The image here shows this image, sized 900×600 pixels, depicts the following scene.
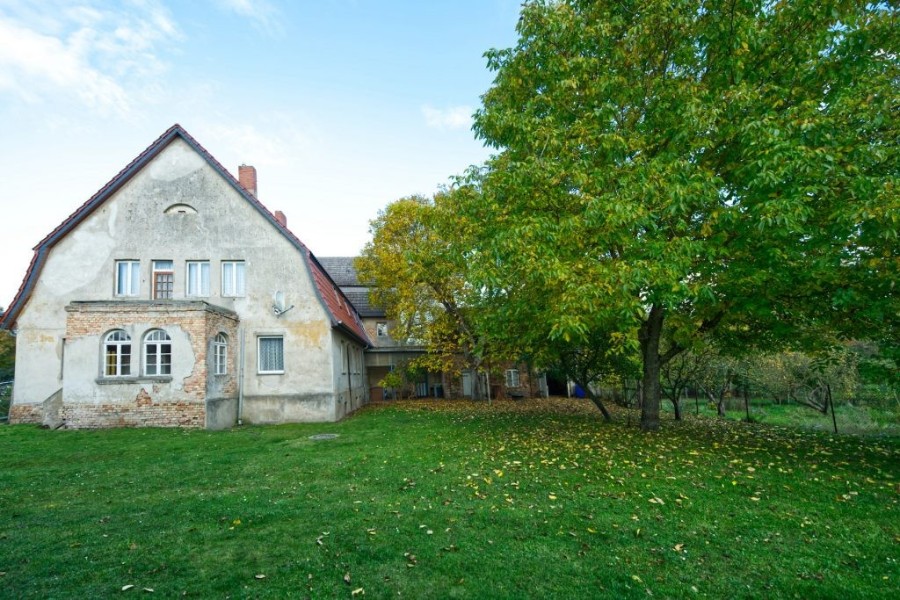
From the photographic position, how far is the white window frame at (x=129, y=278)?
52.0ft

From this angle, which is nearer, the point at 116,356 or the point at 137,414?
the point at 137,414

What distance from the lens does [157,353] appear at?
13820 millimetres

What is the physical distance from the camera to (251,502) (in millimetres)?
6230

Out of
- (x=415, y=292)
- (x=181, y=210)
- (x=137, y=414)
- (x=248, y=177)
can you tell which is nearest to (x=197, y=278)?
(x=181, y=210)

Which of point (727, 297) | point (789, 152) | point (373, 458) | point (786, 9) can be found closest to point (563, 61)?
point (786, 9)

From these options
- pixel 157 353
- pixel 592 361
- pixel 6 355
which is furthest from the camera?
pixel 6 355

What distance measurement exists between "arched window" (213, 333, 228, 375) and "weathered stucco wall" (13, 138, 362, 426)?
14.0 inches

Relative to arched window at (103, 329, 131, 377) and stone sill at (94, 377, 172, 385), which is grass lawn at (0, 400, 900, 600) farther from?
arched window at (103, 329, 131, 377)

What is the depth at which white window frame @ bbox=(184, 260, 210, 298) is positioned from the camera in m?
16.2

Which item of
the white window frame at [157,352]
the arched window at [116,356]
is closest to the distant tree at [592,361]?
the white window frame at [157,352]

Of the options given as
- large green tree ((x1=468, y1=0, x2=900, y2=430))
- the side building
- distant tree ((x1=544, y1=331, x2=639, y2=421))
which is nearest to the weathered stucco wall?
the side building

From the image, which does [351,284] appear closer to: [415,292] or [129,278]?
[415,292]

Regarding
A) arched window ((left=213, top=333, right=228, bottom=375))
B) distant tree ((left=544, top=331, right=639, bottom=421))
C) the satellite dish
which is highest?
the satellite dish

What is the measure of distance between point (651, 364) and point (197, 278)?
15.0 m
